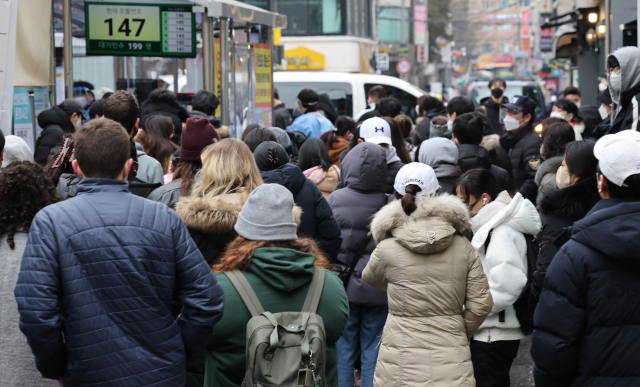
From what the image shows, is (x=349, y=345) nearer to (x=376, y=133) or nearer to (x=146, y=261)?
(x=376, y=133)

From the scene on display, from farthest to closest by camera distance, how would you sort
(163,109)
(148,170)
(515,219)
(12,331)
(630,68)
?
(163,109)
(148,170)
(630,68)
(515,219)
(12,331)

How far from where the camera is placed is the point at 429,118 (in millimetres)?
10898

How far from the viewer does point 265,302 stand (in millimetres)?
3145

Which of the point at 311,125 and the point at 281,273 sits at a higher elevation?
the point at 311,125

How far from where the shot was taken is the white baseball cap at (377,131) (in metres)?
6.57

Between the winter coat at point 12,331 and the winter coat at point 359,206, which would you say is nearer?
the winter coat at point 12,331

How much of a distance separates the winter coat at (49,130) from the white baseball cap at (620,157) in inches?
233

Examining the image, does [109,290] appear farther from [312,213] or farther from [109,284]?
[312,213]

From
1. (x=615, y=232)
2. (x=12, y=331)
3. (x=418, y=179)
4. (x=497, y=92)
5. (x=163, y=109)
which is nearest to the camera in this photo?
(x=615, y=232)

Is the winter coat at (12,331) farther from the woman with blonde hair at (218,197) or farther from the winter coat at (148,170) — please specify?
the winter coat at (148,170)

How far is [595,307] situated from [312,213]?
91.6 inches

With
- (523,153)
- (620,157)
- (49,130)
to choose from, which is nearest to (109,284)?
(620,157)

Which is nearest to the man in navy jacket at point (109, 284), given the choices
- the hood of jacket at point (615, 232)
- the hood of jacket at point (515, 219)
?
the hood of jacket at point (615, 232)

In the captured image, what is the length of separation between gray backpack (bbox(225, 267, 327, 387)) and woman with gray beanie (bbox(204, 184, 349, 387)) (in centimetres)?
12
